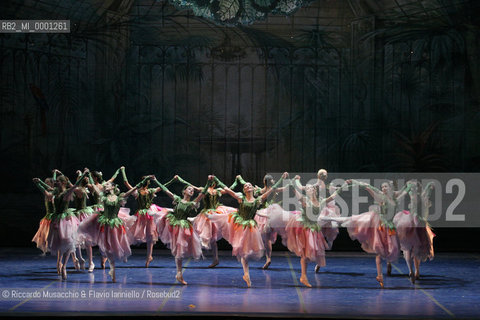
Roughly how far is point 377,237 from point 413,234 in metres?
0.65

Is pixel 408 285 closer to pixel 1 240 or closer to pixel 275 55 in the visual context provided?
pixel 275 55

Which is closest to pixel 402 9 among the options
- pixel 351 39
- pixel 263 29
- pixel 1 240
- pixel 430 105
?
pixel 351 39

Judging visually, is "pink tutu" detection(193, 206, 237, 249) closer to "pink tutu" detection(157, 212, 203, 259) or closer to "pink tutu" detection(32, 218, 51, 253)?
"pink tutu" detection(157, 212, 203, 259)

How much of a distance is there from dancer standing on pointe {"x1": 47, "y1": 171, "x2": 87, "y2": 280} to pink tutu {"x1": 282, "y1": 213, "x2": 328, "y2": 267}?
320cm

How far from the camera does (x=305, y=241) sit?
9258 millimetres

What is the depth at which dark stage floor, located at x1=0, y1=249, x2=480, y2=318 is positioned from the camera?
7500 millimetres

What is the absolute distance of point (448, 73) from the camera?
14453mm

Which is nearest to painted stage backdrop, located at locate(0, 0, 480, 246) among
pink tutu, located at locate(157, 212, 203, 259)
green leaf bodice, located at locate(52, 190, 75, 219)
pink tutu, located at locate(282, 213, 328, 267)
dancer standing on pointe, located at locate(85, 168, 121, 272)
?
dancer standing on pointe, located at locate(85, 168, 121, 272)

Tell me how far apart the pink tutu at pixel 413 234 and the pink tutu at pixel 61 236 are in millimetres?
4789

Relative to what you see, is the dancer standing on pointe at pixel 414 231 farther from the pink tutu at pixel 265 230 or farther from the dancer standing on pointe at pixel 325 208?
the pink tutu at pixel 265 230

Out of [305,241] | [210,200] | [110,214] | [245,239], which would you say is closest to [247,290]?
[245,239]

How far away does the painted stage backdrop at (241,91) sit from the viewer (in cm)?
1436

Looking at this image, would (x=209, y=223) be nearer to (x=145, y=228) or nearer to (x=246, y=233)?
(x=145, y=228)

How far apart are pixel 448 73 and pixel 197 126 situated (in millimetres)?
5656
